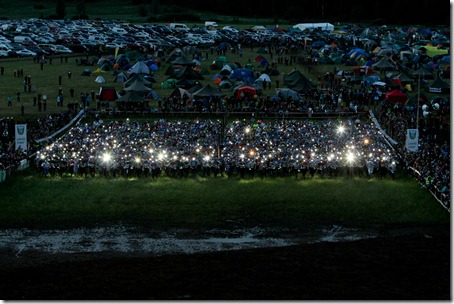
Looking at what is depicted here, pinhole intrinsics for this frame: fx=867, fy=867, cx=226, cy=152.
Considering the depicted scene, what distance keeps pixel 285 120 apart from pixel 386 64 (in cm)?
3329

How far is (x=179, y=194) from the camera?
4384 cm

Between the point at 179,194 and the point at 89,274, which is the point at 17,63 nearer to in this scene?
the point at 179,194

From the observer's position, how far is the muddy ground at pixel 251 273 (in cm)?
2742

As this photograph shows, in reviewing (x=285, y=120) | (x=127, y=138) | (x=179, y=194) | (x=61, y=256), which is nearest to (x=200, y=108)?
(x=285, y=120)

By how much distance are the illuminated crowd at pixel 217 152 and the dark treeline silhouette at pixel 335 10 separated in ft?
380

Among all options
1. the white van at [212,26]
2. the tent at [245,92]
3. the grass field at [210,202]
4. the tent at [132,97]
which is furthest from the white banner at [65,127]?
the white van at [212,26]

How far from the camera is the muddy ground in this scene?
1080 inches

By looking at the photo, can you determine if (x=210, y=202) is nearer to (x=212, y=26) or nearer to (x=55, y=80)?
(x=55, y=80)

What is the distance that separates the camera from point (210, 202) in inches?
1673

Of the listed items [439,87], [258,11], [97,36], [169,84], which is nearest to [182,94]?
[169,84]

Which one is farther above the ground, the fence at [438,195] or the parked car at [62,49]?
the parked car at [62,49]

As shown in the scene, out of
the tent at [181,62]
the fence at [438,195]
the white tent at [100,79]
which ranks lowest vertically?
the fence at [438,195]

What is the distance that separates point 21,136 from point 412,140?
22.3 metres

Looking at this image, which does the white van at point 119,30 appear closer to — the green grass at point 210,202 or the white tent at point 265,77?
the white tent at point 265,77
